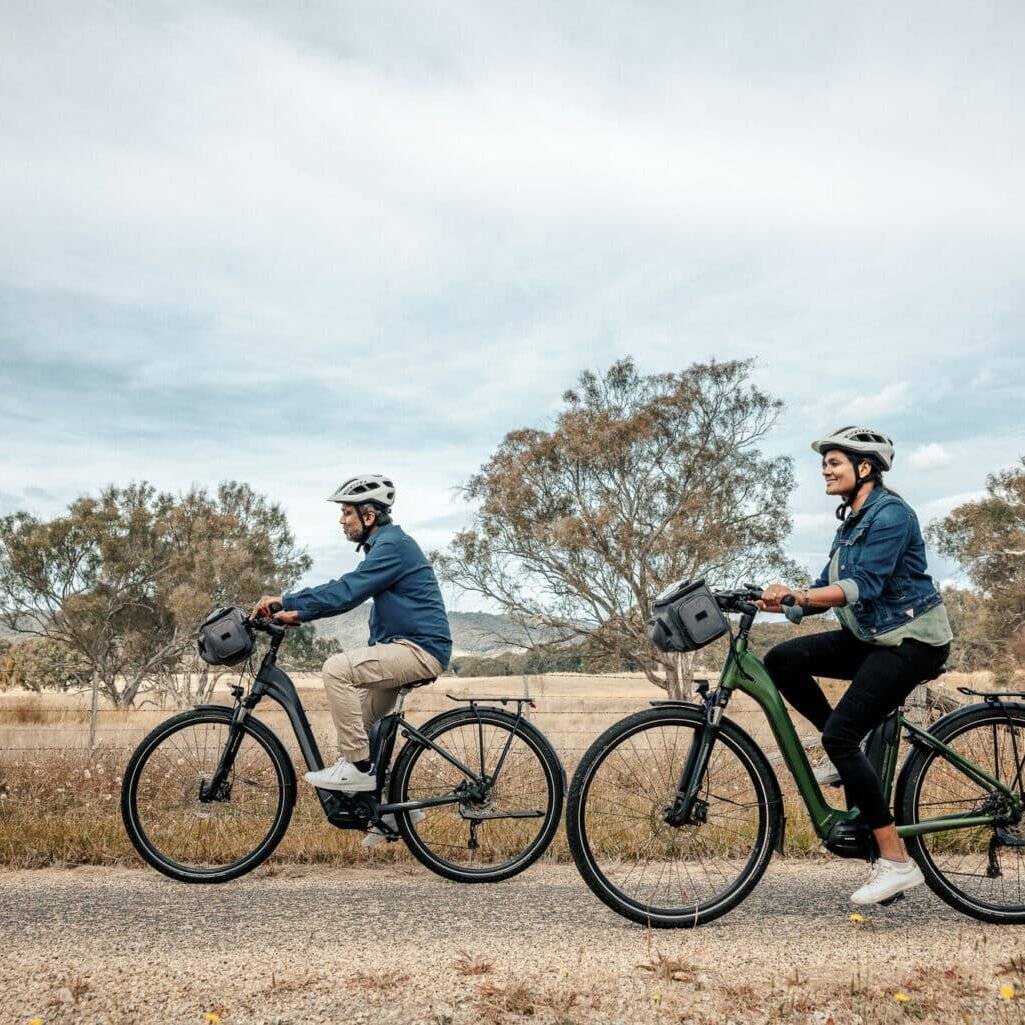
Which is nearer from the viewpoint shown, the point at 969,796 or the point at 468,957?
the point at 468,957

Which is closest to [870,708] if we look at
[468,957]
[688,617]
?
[688,617]

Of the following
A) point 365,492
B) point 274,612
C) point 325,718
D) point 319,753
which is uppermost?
point 365,492

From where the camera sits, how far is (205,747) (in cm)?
525

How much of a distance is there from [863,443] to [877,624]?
Result: 75 centimetres

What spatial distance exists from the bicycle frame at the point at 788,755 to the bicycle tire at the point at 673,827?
53mm

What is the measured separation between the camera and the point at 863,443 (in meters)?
4.39

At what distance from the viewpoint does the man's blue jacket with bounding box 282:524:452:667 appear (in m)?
5.09

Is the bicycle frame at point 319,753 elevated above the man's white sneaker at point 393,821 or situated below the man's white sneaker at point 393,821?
above

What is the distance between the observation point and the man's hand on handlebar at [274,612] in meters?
5.07

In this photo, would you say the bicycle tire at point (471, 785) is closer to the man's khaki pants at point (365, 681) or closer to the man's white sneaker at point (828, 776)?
the man's khaki pants at point (365, 681)

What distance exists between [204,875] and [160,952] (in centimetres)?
122

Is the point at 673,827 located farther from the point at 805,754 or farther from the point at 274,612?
the point at 274,612

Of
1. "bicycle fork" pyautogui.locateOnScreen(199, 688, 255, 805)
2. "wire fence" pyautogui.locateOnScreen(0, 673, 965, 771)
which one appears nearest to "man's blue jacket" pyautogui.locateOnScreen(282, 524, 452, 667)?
"wire fence" pyautogui.locateOnScreen(0, 673, 965, 771)

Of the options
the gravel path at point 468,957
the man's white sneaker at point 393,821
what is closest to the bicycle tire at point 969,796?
the gravel path at point 468,957
